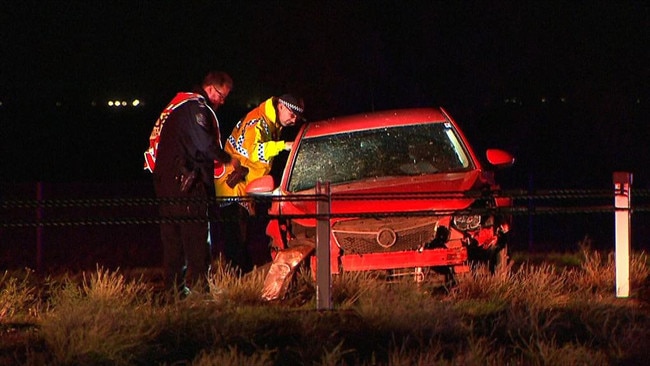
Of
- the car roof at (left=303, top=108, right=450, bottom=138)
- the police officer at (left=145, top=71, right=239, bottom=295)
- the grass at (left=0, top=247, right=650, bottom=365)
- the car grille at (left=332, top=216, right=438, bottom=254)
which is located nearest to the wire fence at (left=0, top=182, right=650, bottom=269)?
the car grille at (left=332, top=216, right=438, bottom=254)

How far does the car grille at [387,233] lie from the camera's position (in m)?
10.2

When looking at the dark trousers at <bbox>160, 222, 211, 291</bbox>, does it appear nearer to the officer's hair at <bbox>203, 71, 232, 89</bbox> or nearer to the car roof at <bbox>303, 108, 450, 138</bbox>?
the officer's hair at <bbox>203, 71, 232, 89</bbox>

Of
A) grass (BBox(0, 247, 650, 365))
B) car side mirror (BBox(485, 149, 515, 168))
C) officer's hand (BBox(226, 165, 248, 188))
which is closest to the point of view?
grass (BBox(0, 247, 650, 365))

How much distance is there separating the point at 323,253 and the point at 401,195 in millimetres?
1246

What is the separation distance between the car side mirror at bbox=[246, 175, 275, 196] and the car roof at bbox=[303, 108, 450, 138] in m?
1.06

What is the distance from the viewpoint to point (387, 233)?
33.3 feet

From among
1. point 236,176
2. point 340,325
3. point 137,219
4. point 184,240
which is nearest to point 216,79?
point 236,176

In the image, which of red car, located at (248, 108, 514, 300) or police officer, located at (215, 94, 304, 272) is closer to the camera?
red car, located at (248, 108, 514, 300)

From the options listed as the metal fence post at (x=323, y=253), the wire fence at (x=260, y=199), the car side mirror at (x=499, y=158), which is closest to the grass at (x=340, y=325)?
the metal fence post at (x=323, y=253)

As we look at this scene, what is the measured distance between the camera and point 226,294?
9594 millimetres

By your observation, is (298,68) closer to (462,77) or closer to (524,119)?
(462,77)

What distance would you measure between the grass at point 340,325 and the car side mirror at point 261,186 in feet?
3.38

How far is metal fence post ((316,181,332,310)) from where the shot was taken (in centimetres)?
909

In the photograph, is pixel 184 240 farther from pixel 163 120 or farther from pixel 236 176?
pixel 236 176
